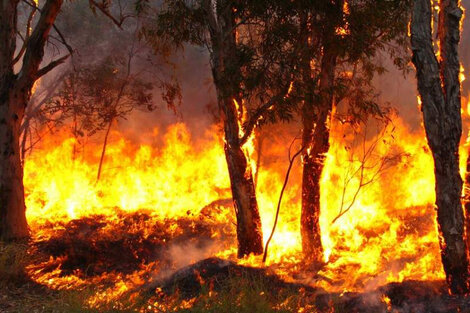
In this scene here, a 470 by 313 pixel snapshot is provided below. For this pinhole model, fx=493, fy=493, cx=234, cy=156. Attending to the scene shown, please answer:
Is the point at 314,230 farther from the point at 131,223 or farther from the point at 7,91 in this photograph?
the point at 7,91

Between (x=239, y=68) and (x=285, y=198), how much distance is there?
11.1m

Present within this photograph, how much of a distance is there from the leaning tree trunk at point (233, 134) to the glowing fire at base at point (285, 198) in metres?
0.58

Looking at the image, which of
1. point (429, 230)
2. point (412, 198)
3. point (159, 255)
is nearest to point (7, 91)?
point (159, 255)

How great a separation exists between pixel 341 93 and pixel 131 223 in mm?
8077

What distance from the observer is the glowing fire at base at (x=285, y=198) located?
35.0ft

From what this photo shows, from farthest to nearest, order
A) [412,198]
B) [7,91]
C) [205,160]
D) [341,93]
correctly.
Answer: [205,160], [412,198], [7,91], [341,93]

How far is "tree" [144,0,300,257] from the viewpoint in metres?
9.23

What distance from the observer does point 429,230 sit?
44.6ft

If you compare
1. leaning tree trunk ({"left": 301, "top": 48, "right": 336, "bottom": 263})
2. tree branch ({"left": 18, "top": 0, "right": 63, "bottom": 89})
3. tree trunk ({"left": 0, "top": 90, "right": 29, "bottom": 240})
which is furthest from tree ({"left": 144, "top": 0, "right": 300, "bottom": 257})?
tree trunk ({"left": 0, "top": 90, "right": 29, "bottom": 240})

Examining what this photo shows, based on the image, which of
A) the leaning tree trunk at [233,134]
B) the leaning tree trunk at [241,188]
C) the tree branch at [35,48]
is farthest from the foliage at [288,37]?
the tree branch at [35,48]

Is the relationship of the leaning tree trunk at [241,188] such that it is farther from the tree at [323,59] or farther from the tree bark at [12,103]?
the tree bark at [12,103]

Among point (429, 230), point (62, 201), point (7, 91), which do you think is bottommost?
point (429, 230)

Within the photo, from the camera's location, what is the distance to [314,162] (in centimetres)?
1086

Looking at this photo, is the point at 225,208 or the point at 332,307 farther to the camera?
Result: the point at 225,208
